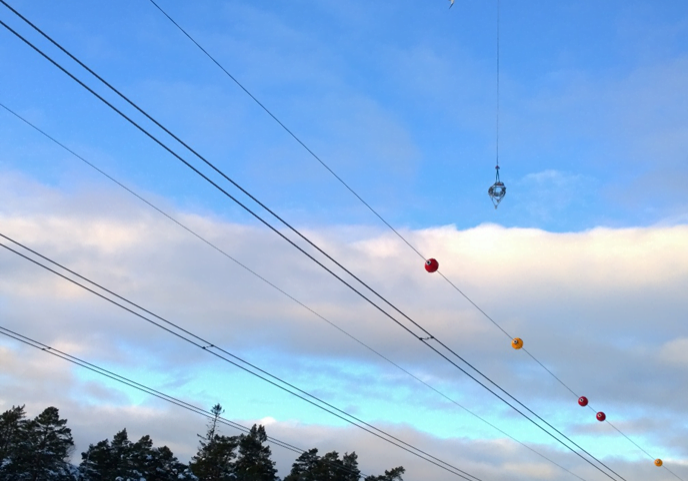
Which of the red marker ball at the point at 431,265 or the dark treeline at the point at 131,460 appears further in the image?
the dark treeline at the point at 131,460

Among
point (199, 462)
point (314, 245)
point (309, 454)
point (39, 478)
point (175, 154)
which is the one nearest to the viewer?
point (175, 154)

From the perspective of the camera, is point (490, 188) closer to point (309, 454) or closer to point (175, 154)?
point (175, 154)

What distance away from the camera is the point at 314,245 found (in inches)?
798

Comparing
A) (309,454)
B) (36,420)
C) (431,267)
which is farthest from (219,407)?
(431,267)

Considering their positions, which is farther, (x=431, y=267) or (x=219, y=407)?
(x=219, y=407)

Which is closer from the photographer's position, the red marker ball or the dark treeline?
the red marker ball

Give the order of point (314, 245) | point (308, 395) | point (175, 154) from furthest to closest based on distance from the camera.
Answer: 1. point (308, 395)
2. point (314, 245)
3. point (175, 154)

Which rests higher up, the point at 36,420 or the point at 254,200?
the point at 36,420

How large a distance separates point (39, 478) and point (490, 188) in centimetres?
5795

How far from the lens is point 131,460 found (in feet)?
241

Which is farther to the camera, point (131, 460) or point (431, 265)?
point (131, 460)

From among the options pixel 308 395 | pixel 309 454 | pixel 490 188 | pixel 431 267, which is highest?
pixel 309 454

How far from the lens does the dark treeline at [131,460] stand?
67.4 m

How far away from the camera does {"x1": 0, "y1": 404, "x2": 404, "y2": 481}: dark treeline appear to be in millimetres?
67438
